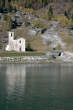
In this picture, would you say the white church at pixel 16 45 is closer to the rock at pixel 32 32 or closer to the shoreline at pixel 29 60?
the shoreline at pixel 29 60

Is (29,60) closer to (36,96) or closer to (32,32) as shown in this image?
(32,32)

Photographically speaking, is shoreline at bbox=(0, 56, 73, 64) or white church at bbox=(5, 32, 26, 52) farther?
white church at bbox=(5, 32, 26, 52)

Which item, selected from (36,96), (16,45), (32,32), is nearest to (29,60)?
(16,45)

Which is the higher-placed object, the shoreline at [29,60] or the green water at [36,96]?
the green water at [36,96]

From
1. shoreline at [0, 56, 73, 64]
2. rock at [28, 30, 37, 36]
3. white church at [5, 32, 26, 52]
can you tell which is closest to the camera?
shoreline at [0, 56, 73, 64]

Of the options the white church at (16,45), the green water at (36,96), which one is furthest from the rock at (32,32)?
the green water at (36,96)

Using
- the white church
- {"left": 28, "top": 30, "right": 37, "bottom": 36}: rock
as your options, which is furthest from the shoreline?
{"left": 28, "top": 30, "right": 37, "bottom": 36}: rock

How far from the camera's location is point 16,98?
46469 millimetres

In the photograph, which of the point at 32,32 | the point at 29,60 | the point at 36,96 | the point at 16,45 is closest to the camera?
the point at 36,96

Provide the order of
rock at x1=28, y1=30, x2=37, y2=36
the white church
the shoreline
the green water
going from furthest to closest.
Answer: rock at x1=28, y1=30, x2=37, y2=36
the white church
the shoreline
the green water

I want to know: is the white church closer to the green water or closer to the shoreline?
the shoreline

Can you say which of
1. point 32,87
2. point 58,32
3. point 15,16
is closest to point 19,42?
point 58,32

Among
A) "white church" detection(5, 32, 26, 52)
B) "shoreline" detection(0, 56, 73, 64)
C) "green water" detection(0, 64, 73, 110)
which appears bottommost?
"shoreline" detection(0, 56, 73, 64)

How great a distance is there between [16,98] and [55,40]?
110 m
